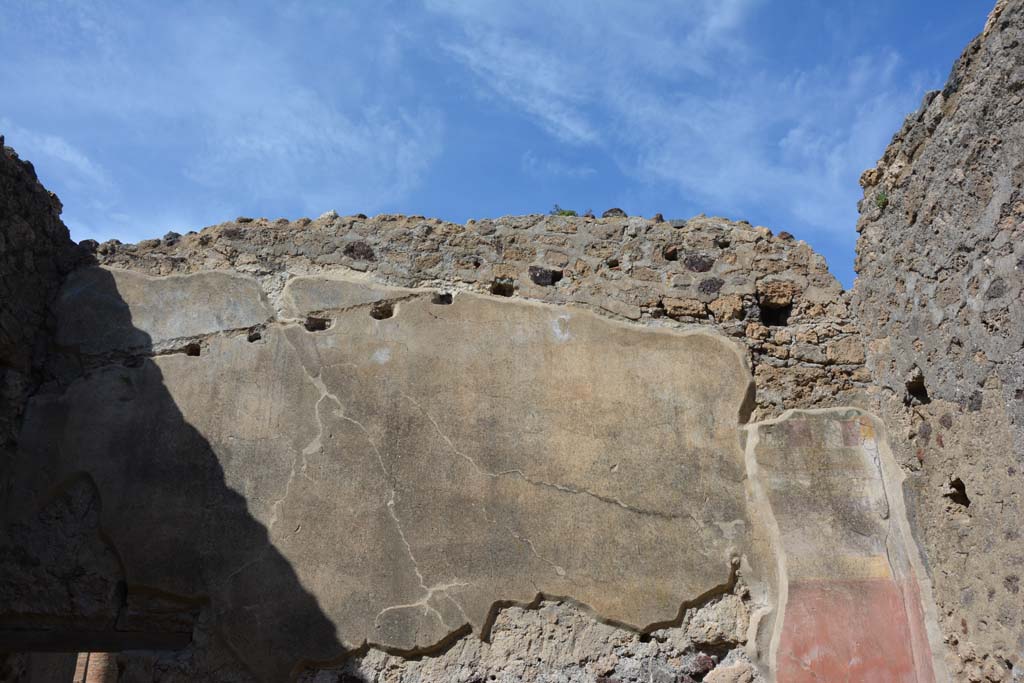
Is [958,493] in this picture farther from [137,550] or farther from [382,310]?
[137,550]

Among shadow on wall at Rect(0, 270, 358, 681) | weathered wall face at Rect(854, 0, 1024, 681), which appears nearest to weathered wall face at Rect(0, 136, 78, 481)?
shadow on wall at Rect(0, 270, 358, 681)

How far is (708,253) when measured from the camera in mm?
4117

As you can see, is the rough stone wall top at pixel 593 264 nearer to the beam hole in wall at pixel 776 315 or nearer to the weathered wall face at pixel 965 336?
the beam hole in wall at pixel 776 315

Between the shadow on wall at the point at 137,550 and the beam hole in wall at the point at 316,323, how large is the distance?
0.67 metres

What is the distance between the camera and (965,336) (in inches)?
121

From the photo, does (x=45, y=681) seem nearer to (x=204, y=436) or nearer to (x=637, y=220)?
(x=204, y=436)

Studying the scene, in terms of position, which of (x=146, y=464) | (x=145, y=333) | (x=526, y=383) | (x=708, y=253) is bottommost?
(x=146, y=464)

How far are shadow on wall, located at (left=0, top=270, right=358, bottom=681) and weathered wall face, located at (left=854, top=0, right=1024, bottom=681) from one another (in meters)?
2.34

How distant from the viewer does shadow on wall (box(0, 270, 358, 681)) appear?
3324 millimetres

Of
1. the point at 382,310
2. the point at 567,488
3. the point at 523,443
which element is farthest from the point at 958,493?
the point at 382,310

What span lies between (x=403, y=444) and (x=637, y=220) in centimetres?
161

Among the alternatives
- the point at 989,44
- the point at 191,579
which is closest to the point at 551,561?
the point at 191,579

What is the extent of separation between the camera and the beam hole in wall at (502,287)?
13.1 feet

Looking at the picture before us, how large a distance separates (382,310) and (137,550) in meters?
1.42
